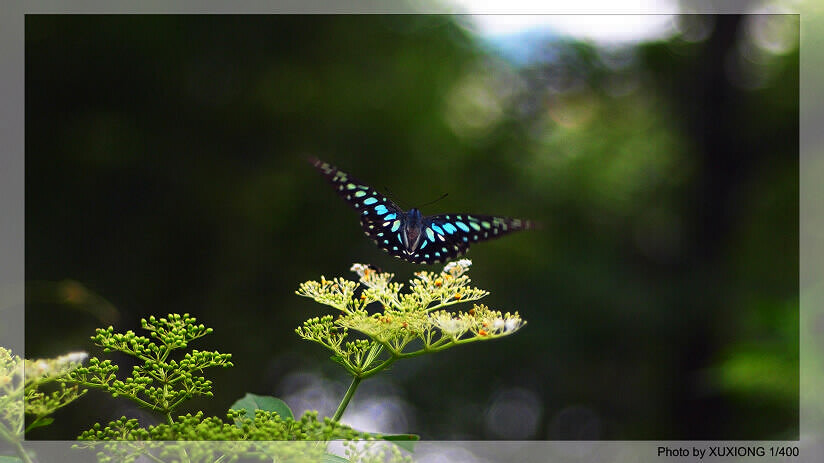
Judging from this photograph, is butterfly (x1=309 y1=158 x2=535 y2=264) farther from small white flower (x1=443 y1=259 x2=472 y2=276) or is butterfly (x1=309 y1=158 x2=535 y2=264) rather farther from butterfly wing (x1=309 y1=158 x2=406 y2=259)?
small white flower (x1=443 y1=259 x2=472 y2=276)

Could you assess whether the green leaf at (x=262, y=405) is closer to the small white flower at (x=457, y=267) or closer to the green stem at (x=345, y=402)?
the green stem at (x=345, y=402)

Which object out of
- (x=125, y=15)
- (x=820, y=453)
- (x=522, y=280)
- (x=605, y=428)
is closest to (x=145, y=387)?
(x=820, y=453)

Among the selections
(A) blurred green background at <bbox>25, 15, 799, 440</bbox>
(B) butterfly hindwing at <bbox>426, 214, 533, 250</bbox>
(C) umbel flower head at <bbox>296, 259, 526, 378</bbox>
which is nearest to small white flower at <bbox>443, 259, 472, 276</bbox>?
(C) umbel flower head at <bbox>296, 259, 526, 378</bbox>

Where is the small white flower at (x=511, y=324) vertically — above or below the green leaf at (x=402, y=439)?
above

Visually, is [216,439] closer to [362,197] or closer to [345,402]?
[345,402]

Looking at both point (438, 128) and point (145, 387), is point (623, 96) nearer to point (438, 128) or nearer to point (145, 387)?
point (438, 128)

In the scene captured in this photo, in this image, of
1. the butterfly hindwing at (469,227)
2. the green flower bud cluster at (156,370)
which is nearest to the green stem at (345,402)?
the green flower bud cluster at (156,370)
